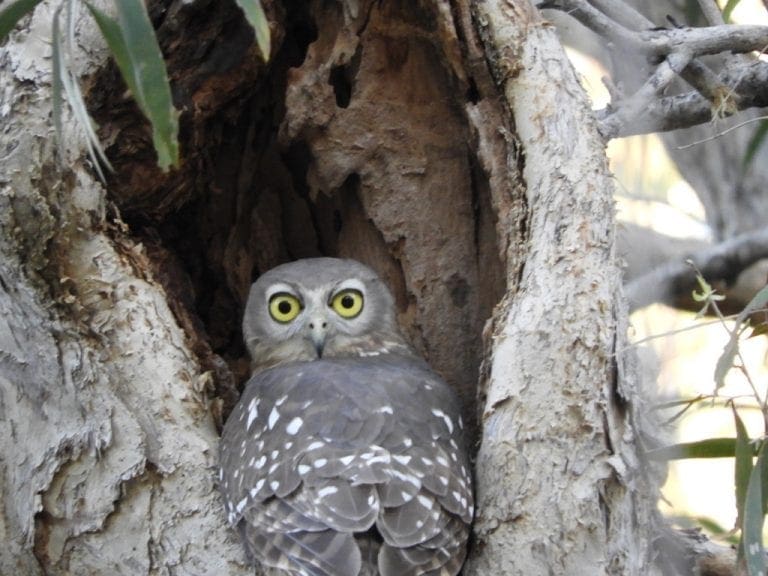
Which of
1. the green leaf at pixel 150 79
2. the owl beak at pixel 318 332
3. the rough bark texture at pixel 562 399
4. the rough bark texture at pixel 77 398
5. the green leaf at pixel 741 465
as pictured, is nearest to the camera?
the green leaf at pixel 150 79

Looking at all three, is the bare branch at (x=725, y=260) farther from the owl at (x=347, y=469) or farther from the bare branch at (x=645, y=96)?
the owl at (x=347, y=469)

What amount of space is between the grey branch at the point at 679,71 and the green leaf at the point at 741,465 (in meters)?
1.07

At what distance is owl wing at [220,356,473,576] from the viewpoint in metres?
2.78

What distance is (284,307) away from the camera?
403 cm

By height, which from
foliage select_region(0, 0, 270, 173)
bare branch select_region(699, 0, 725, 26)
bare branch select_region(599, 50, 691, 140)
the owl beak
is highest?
bare branch select_region(699, 0, 725, 26)

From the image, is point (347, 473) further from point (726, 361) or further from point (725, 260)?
point (725, 260)

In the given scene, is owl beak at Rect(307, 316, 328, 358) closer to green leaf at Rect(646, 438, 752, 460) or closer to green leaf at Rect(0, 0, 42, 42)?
green leaf at Rect(646, 438, 752, 460)

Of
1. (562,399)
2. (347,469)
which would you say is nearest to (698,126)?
(562,399)

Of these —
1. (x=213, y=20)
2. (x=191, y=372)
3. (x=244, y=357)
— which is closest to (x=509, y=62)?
(x=213, y=20)

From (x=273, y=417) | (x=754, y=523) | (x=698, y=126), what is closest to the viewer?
(x=754, y=523)

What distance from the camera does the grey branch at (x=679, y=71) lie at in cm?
356

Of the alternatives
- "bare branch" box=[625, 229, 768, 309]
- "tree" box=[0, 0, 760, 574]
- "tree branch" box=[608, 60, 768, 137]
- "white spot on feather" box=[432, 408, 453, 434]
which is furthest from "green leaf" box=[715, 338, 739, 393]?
"bare branch" box=[625, 229, 768, 309]

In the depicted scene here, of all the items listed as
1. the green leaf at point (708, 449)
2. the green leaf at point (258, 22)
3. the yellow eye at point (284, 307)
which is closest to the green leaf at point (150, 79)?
the green leaf at point (258, 22)

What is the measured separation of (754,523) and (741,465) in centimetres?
A: 18
